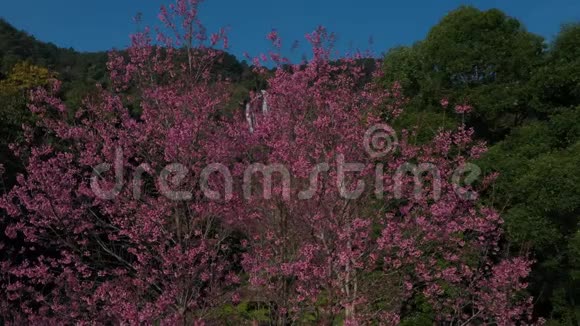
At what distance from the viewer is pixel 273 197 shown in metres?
6.92

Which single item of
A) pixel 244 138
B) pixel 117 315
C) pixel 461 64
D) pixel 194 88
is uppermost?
pixel 461 64

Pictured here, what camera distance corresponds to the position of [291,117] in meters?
7.90

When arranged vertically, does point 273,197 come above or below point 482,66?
below

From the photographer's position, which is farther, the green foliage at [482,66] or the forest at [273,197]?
the green foliage at [482,66]

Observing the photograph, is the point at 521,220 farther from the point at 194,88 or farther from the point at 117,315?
the point at 117,315

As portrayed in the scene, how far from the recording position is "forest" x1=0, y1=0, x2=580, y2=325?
22.8ft

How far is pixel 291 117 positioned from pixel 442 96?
5.88 metres

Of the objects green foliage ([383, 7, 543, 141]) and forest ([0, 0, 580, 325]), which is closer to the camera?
forest ([0, 0, 580, 325])

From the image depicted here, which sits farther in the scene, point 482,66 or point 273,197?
point 482,66

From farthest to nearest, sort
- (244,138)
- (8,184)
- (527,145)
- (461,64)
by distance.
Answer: (8,184) < (461,64) < (527,145) < (244,138)

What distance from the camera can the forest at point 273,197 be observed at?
6.95 metres

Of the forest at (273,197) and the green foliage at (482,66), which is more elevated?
the green foliage at (482,66)

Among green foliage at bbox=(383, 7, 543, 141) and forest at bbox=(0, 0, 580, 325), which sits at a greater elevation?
green foliage at bbox=(383, 7, 543, 141)

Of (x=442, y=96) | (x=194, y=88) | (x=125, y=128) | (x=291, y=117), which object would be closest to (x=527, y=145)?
(x=442, y=96)
